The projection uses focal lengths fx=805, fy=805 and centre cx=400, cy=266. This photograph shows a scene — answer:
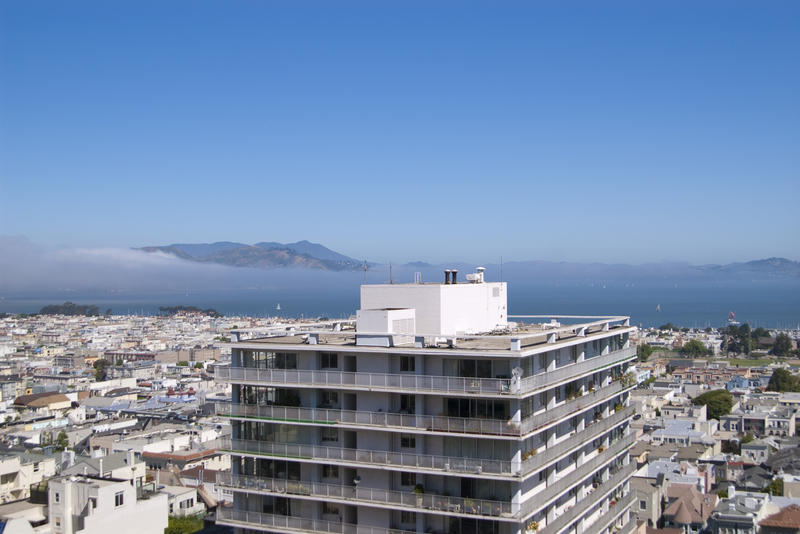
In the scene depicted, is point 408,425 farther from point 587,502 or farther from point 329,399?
point 587,502

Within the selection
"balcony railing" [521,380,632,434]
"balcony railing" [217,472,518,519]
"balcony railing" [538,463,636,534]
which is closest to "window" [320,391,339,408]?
"balcony railing" [217,472,518,519]

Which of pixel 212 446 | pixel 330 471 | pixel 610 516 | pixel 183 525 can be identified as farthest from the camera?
pixel 212 446

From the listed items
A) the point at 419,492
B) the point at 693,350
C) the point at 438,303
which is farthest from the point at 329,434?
the point at 693,350

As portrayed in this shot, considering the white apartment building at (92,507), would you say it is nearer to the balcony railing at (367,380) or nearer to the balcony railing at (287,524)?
the balcony railing at (287,524)

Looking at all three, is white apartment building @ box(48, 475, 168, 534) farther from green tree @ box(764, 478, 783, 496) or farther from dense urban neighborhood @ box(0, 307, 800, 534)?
green tree @ box(764, 478, 783, 496)

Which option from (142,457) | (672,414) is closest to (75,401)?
(142,457)

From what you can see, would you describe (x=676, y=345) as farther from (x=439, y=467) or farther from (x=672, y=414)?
(x=439, y=467)

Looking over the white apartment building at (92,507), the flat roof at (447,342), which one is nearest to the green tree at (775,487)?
the flat roof at (447,342)
